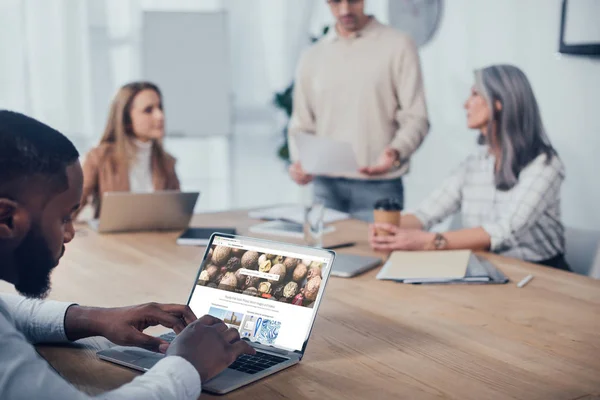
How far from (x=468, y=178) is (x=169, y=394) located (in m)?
1.85

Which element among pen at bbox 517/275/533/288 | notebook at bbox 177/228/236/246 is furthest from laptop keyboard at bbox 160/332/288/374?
notebook at bbox 177/228/236/246

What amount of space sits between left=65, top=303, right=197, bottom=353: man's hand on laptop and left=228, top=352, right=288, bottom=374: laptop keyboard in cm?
12

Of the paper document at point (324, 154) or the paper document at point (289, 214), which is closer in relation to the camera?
the paper document at point (289, 214)

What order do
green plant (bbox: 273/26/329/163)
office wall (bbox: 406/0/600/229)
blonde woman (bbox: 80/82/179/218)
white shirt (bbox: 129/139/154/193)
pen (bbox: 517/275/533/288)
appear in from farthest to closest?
green plant (bbox: 273/26/329/163)
office wall (bbox: 406/0/600/229)
white shirt (bbox: 129/139/154/193)
blonde woman (bbox: 80/82/179/218)
pen (bbox: 517/275/533/288)

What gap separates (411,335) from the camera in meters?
1.44

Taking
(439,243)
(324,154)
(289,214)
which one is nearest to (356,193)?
(324,154)

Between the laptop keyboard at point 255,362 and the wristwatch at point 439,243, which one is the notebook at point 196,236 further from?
the laptop keyboard at point 255,362

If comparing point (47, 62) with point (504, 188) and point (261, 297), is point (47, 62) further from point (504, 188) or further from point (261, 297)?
point (261, 297)

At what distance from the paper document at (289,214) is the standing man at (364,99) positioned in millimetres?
487

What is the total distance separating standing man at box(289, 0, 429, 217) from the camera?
3.28m

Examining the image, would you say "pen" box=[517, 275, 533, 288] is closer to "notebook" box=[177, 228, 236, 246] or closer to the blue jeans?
"notebook" box=[177, 228, 236, 246]

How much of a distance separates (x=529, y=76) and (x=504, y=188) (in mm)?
1552

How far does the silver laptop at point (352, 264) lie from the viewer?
1.89 metres

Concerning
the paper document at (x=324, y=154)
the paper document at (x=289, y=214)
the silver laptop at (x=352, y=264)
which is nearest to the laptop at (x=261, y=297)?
the silver laptop at (x=352, y=264)
